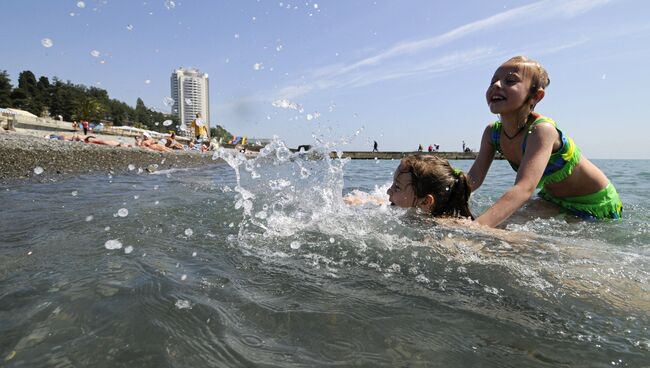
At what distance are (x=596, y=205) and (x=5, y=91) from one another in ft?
251

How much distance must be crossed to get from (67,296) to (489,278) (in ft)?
7.15

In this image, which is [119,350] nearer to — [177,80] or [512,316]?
[512,316]

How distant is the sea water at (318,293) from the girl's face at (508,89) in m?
1.16

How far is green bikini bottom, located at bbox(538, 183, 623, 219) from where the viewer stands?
405cm

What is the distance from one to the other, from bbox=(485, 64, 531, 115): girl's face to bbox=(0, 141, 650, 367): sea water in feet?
3.80

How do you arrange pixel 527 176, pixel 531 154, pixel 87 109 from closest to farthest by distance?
pixel 527 176 → pixel 531 154 → pixel 87 109

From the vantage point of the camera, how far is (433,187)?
132 inches

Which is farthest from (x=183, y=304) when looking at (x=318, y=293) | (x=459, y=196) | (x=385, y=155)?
(x=385, y=155)

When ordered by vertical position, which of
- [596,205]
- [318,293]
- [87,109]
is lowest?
[318,293]

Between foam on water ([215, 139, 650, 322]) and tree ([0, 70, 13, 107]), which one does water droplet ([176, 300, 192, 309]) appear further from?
tree ([0, 70, 13, 107])

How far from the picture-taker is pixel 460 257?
103 inches

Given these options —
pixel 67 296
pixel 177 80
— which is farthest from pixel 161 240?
pixel 177 80

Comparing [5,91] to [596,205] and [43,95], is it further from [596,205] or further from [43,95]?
[596,205]

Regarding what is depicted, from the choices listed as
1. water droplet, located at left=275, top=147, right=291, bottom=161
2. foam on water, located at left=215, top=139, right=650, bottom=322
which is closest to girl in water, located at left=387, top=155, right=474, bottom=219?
foam on water, located at left=215, top=139, right=650, bottom=322
